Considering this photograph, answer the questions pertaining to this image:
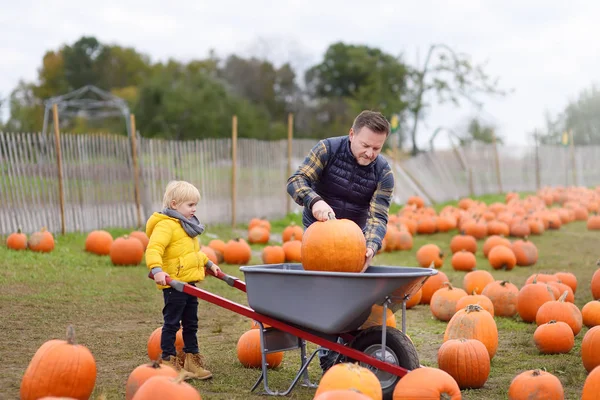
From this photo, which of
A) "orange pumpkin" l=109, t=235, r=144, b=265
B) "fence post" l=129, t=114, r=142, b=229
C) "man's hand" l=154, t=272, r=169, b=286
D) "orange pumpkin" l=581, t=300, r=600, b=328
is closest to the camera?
"man's hand" l=154, t=272, r=169, b=286

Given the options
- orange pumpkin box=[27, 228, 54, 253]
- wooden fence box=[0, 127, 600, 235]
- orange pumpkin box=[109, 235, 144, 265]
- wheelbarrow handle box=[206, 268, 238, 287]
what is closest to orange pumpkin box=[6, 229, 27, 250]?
orange pumpkin box=[27, 228, 54, 253]

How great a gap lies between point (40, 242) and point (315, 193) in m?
6.02

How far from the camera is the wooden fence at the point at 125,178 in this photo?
33.6 feet

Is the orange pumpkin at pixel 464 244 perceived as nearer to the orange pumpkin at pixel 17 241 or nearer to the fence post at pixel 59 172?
the fence post at pixel 59 172

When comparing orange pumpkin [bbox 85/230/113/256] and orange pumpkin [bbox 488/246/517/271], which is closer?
orange pumpkin [bbox 85/230/113/256]

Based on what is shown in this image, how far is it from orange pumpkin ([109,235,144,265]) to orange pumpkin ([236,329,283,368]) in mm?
4593

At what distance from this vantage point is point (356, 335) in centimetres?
436

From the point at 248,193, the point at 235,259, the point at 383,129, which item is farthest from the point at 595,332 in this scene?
the point at 248,193

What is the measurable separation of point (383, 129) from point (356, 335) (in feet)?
4.06

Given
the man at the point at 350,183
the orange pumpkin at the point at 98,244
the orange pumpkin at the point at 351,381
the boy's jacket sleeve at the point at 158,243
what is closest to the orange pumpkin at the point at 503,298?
the man at the point at 350,183

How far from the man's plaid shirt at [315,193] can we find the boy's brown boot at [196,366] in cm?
117

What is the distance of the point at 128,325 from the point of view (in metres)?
6.37

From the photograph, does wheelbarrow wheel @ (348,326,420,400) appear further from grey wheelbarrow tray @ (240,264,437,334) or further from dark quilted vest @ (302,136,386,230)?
dark quilted vest @ (302,136,386,230)

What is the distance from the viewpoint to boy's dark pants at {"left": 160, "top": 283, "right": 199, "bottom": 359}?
181 inches
